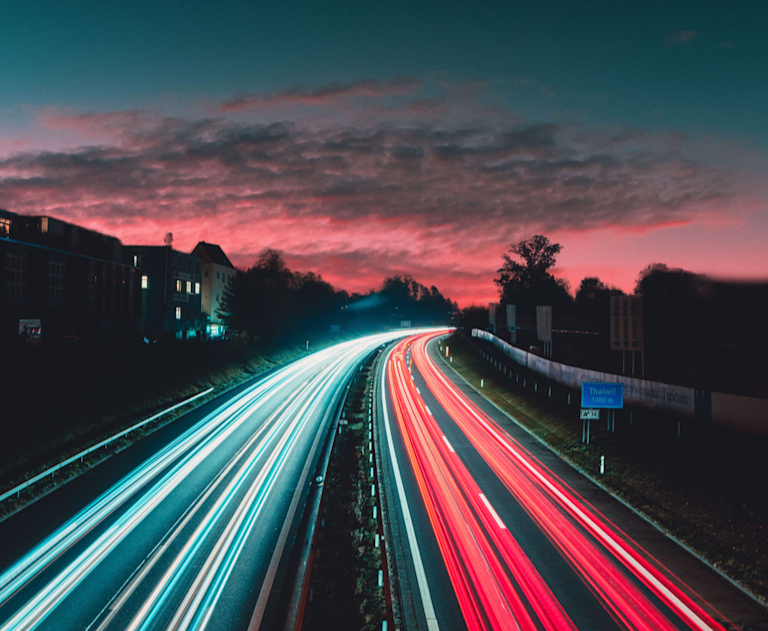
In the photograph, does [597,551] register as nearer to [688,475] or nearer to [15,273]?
[688,475]

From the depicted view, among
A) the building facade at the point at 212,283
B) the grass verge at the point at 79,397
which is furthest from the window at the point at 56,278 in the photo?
the building facade at the point at 212,283

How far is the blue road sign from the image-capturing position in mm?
22109

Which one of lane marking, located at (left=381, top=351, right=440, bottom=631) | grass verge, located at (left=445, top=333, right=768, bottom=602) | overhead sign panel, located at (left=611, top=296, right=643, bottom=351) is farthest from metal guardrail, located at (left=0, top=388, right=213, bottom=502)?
overhead sign panel, located at (left=611, top=296, right=643, bottom=351)

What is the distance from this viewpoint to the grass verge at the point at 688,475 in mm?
13305

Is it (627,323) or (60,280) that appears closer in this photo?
(627,323)

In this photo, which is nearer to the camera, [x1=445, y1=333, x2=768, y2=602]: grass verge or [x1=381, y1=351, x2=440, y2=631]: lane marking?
[x1=381, y1=351, x2=440, y2=631]: lane marking

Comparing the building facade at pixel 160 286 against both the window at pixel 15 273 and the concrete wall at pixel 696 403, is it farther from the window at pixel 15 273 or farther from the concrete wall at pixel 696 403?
the concrete wall at pixel 696 403

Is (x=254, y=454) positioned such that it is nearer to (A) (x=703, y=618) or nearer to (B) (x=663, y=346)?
(A) (x=703, y=618)

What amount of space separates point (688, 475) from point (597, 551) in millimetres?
7012

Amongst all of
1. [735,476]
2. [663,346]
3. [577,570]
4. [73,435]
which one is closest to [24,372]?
[73,435]

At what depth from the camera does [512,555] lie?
42.3ft

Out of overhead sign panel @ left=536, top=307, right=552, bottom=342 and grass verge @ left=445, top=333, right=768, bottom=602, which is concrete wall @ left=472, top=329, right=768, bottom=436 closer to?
grass verge @ left=445, top=333, right=768, bottom=602

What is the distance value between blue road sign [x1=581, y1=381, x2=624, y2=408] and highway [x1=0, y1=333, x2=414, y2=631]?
13125 mm

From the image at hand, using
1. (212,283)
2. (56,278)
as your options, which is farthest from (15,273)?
(212,283)
